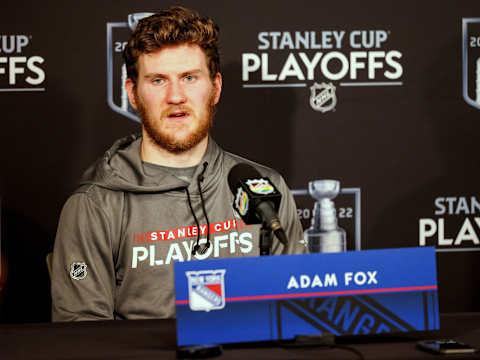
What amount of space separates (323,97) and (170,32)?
0.69 meters

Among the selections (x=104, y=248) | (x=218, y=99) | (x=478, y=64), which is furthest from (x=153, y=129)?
(x=478, y=64)

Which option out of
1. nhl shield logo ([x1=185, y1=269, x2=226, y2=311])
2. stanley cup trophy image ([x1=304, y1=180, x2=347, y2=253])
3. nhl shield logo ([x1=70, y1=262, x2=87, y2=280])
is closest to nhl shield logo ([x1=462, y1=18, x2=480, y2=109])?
stanley cup trophy image ([x1=304, y1=180, x2=347, y2=253])

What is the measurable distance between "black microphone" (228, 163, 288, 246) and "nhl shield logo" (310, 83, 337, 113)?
1.33m

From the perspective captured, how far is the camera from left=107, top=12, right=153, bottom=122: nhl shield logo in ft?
8.41

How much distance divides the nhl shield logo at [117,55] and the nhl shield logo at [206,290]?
4.98 feet

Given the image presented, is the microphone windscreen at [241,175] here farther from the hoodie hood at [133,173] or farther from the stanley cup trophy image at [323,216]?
the stanley cup trophy image at [323,216]

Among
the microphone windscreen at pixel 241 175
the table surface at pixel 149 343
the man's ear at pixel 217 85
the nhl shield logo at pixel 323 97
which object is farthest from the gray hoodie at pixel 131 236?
the microphone windscreen at pixel 241 175

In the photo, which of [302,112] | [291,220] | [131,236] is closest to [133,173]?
[131,236]

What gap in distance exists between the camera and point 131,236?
89.7 inches

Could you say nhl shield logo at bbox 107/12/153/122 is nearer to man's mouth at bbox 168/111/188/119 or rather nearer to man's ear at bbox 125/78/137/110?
man's ear at bbox 125/78/137/110

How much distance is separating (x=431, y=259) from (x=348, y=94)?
1.45 m

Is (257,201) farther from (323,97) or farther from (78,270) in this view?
(323,97)

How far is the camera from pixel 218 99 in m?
2.59

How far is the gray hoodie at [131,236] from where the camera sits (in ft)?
7.23
